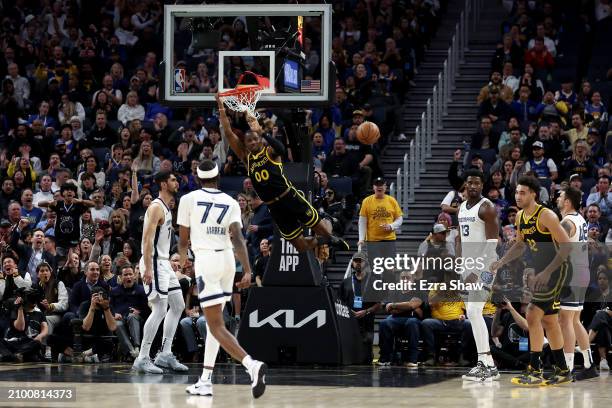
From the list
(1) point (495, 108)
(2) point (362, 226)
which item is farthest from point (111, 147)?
(1) point (495, 108)

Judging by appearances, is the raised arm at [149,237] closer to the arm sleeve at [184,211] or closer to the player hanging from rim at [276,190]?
the player hanging from rim at [276,190]

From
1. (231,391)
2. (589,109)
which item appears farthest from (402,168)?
(231,391)

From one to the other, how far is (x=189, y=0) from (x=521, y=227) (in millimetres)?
14221

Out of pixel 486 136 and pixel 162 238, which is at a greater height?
pixel 486 136

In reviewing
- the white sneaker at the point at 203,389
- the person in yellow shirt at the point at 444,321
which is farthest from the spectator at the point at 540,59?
the white sneaker at the point at 203,389

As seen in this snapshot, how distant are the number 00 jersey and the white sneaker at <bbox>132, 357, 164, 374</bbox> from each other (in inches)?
101

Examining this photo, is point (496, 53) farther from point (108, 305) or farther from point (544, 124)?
point (108, 305)

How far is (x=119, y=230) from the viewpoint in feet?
63.9

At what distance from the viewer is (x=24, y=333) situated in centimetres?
1698

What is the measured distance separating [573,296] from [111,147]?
1091 cm

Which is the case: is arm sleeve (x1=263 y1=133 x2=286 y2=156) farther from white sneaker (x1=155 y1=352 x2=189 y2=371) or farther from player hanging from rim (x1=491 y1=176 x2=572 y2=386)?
player hanging from rim (x1=491 y1=176 x2=572 y2=386)

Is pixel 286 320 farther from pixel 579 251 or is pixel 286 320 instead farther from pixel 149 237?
pixel 579 251

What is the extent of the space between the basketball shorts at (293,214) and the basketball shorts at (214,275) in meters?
2.02

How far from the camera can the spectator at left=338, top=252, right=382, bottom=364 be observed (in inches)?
663
